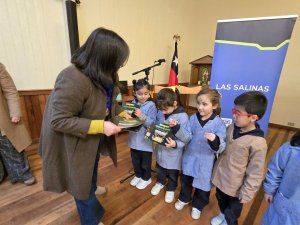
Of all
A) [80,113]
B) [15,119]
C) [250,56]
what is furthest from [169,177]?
[15,119]

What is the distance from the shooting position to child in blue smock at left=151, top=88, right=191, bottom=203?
4.33 ft

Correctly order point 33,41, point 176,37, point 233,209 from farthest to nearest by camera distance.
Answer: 1. point 176,37
2. point 33,41
3. point 233,209

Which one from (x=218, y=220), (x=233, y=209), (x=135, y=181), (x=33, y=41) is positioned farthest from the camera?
(x=33, y=41)

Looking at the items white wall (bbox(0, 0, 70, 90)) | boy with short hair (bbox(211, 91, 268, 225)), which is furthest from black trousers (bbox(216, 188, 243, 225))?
white wall (bbox(0, 0, 70, 90))

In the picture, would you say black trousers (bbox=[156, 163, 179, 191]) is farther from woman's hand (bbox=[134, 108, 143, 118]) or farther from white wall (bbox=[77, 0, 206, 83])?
white wall (bbox=[77, 0, 206, 83])

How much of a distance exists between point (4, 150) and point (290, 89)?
4.77 meters

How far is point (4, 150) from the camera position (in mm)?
1759

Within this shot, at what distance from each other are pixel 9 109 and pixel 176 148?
1571mm

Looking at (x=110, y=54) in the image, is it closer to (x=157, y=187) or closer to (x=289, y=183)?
(x=289, y=183)

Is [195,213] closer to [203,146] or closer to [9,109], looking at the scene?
[203,146]

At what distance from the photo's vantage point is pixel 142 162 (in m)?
1.80

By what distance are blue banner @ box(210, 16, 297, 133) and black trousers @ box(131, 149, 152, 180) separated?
0.95 m

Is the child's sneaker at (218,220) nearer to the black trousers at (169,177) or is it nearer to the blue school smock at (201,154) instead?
the blue school smock at (201,154)

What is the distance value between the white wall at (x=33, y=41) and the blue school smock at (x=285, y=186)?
110 inches
